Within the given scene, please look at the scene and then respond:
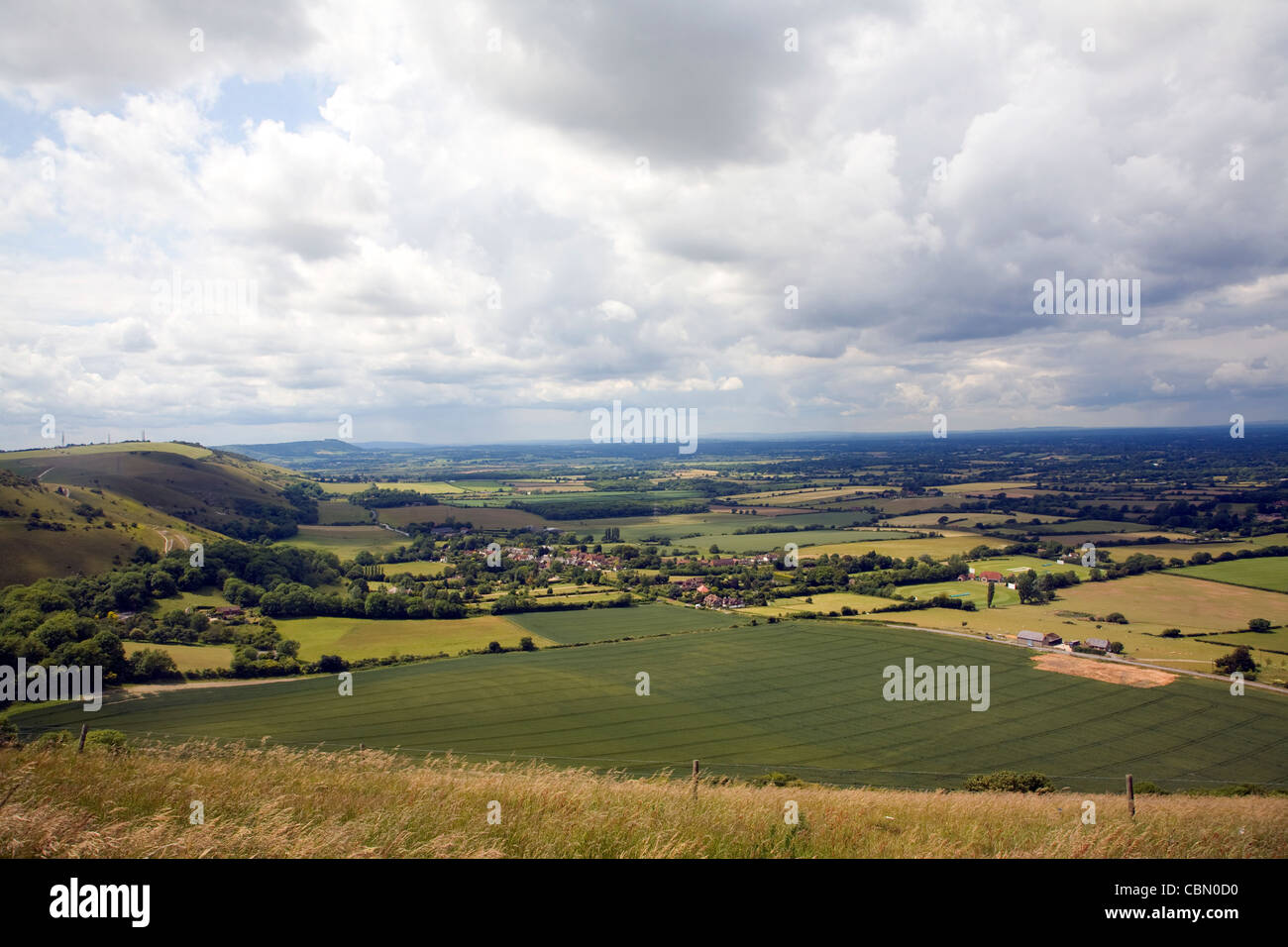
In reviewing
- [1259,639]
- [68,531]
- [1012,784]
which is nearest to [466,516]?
[68,531]

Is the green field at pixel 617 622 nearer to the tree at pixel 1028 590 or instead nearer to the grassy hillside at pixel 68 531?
the tree at pixel 1028 590

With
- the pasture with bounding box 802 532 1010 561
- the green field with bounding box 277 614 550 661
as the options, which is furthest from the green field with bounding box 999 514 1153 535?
the green field with bounding box 277 614 550 661

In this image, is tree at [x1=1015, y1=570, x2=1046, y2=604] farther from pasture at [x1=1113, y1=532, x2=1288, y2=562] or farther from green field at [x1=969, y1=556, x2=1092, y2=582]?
pasture at [x1=1113, y1=532, x2=1288, y2=562]

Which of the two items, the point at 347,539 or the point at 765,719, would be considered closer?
the point at 765,719

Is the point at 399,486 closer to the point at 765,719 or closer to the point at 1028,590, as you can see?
the point at 1028,590
